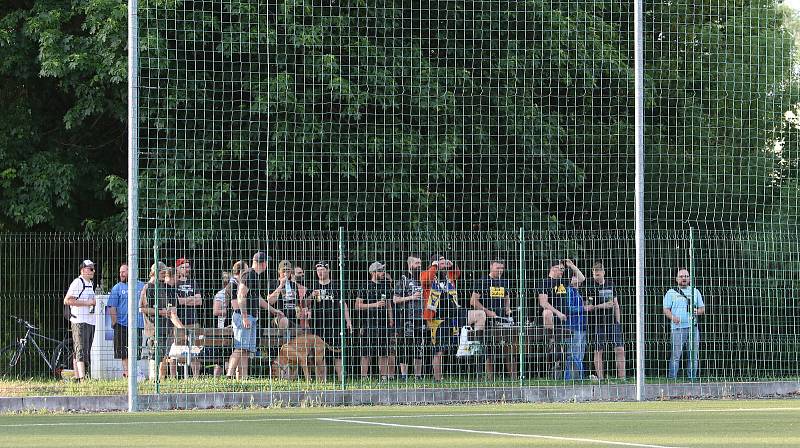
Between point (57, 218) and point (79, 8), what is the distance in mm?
3405

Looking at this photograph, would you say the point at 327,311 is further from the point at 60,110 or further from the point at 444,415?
the point at 60,110

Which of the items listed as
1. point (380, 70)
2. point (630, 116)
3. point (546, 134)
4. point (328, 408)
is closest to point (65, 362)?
point (328, 408)

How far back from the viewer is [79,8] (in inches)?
971

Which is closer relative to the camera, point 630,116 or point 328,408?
point 328,408

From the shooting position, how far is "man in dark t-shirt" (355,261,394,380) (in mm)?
18656

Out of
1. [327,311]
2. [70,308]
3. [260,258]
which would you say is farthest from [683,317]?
[70,308]

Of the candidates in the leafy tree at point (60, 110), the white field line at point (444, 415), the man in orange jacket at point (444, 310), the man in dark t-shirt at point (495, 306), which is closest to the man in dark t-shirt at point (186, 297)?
the man in orange jacket at point (444, 310)

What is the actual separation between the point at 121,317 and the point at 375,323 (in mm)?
3487

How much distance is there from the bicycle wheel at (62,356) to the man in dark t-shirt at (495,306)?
5300 mm

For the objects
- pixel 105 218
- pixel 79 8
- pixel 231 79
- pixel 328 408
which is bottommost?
pixel 328 408

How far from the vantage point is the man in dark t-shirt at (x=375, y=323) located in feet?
61.2

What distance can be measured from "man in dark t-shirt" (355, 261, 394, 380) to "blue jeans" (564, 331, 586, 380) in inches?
90.0

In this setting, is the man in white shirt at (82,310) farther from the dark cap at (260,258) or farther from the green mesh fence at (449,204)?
the dark cap at (260,258)

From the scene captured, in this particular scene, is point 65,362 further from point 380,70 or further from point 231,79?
point 380,70
